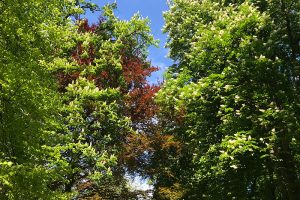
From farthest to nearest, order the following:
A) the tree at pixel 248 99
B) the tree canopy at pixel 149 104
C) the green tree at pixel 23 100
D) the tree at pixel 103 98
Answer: the tree at pixel 103 98, the tree at pixel 248 99, the tree canopy at pixel 149 104, the green tree at pixel 23 100

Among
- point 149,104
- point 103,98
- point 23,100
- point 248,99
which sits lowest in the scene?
point 23,100

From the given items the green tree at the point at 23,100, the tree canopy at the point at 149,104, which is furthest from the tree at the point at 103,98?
the green tree at the point at 23,100

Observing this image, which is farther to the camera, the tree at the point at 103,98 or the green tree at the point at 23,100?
the tree at the point at 103,98

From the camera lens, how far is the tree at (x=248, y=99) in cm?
1702

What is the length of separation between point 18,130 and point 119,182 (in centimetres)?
1445

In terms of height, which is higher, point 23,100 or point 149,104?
point 149,104

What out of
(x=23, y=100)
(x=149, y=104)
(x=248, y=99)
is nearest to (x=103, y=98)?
(x=149, y=104)

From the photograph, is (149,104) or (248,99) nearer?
(248,99)

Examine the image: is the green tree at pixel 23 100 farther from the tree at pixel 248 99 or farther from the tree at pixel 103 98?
the tree at pixel 248 99

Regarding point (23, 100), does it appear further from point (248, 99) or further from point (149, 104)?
point (149, 104)

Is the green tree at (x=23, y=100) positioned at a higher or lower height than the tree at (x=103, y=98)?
lower

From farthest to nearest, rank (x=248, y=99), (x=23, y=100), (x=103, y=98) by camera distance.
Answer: (x=103, y=98) < (x=248, y=99) < (x=23, y=100)

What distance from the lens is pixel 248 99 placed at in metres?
18.2

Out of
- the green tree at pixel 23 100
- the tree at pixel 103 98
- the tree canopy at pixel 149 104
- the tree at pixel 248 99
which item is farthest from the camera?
the tree at pixel 103 98
